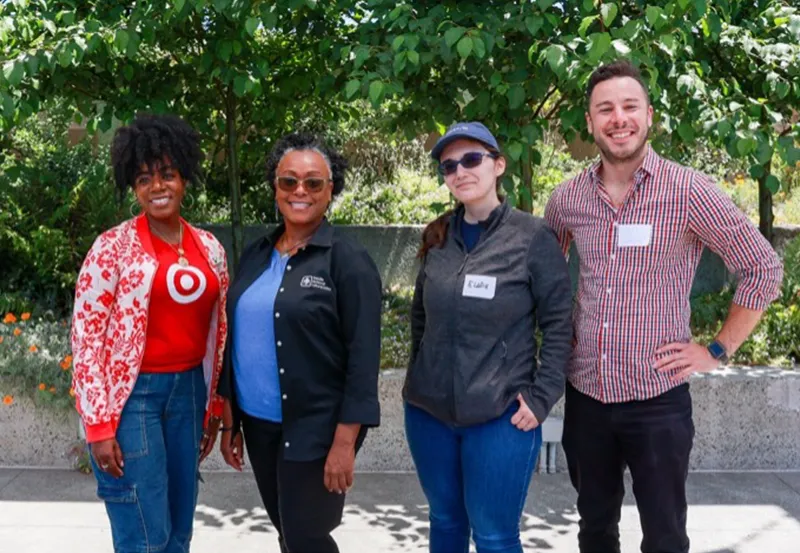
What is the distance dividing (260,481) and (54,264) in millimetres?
4384

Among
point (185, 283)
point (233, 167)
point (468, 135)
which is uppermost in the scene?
point (233, 167)

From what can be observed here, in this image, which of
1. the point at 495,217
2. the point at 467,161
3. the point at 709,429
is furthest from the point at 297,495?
the point at 709,429

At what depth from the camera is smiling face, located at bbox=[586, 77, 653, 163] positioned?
2.74 metres

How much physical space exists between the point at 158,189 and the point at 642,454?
1831 mm

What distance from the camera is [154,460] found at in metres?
2.76

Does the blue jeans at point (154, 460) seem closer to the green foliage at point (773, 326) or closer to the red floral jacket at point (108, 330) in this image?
the red floral jacket at point (108, 330)

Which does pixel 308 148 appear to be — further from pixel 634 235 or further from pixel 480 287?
pixel 634 235

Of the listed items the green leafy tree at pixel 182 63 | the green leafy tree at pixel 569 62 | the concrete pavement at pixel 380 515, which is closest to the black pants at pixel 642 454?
the concrete pavement at pixel 380 515

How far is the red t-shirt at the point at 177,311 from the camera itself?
2758 millimetres

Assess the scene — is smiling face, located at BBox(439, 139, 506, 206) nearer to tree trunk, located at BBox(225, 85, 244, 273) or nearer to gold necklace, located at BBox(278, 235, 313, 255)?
gold necklace, located at BBox(278, 235, 313, 255)

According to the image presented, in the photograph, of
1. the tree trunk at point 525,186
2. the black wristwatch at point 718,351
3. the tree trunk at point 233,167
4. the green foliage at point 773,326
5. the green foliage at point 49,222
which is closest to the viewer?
the black wristwatch at point 718,351

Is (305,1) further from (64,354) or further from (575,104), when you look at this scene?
(64,354)

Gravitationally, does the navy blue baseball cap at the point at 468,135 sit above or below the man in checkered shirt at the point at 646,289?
above

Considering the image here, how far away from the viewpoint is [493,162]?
2770 mm
